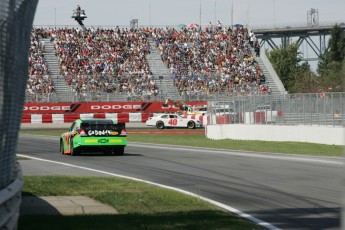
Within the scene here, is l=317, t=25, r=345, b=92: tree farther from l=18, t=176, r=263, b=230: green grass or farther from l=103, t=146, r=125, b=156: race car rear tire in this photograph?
l=18, t=176, r=263, b=230: green grass

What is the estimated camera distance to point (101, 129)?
28109 mm

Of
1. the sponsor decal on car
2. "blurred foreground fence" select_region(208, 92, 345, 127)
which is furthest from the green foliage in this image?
the sponsor decal on car

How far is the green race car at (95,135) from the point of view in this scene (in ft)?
91.7

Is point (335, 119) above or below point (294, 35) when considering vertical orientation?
below

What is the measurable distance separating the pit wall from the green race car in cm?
813

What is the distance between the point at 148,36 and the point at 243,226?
64515 millimetres

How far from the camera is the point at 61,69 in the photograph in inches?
2581

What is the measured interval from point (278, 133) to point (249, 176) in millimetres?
20075

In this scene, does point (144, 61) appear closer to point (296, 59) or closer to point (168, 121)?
point (168, 121)

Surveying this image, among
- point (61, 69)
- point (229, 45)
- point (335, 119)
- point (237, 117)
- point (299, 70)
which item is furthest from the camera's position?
point (299, 70)

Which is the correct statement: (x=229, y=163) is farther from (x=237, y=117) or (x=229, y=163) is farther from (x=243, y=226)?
(x=237, y=117)

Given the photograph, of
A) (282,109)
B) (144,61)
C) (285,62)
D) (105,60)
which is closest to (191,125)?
(144,61)

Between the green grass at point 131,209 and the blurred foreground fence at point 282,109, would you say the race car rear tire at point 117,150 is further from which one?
the green grass at point 131,209

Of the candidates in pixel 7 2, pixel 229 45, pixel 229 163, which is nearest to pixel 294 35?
pixel 229 45
